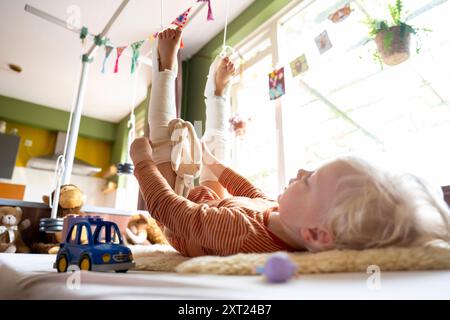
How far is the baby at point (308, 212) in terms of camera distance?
0.51 metres

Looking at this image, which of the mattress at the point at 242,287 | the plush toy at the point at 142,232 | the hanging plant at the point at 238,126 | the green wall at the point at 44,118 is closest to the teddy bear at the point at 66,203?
the plush toy at the point at 142,232

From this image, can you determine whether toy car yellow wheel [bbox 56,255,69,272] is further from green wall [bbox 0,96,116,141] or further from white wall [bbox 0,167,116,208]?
green wall [bbox 0,96,116,141]

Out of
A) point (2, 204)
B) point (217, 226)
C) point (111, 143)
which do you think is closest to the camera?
point (217, 226)

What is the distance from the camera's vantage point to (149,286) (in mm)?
359

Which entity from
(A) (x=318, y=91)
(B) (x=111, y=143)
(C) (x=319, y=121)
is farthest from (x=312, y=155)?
(B) (x=111, y=143)

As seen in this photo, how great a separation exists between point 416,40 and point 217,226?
3.91 feet

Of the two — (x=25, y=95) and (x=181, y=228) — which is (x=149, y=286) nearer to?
(x=181, y=228)

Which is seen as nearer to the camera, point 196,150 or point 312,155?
point 196,150

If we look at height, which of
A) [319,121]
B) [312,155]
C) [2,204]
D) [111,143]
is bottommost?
[2,204]

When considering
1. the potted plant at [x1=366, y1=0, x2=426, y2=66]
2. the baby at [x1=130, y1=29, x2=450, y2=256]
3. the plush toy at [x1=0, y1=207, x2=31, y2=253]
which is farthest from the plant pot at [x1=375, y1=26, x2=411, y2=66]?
the plush toy at [x1=0, y1=207, x2=31, y2=253]

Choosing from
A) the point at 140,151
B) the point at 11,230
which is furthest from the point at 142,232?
the point at 140,151

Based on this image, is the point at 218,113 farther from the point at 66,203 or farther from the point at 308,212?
the point at 66,203

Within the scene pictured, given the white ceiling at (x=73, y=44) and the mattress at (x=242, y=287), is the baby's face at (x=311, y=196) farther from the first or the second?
the white ceiling at (x=73, y=44)

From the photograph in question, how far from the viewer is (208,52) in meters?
2.72
